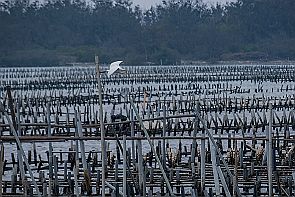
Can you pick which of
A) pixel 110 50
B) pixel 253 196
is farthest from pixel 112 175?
pixel 110 50

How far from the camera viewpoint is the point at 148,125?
25.9 m

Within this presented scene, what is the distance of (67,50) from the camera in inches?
3873

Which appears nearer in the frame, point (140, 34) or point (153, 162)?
point (153, 162)

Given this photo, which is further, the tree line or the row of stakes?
the tree line

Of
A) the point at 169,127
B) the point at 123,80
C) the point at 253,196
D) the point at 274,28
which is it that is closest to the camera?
the point at 253,196

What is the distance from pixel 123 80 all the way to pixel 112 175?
44224mm

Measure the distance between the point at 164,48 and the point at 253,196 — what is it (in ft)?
282

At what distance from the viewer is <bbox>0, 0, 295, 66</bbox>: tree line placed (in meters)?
97.2

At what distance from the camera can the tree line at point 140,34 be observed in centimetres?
9719

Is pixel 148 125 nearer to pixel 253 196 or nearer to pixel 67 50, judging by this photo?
pixel 253 196

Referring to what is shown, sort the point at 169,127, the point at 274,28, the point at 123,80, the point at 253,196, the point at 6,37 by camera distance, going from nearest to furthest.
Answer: the point at 253,196, the point at 169,127, the point at 123,80, the point at 6,37, the point at 274,28

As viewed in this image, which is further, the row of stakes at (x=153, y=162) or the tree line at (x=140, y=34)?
the tree line at (x=140, y=34)

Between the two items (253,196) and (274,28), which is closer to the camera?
(253,196)

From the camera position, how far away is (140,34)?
104 metres
